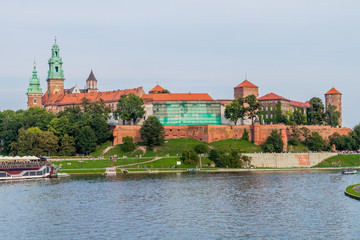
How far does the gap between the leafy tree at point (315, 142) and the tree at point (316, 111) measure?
1433 centimetres

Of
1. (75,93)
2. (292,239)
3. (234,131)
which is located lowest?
(292,239)

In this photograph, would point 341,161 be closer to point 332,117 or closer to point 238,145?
point 238,145

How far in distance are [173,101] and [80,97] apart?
3475 centimetres

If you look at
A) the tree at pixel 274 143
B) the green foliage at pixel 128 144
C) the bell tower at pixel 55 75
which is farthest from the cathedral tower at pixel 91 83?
the tree at pixel 274 143

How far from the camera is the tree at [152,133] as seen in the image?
326 feet

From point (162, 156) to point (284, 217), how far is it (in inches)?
2104

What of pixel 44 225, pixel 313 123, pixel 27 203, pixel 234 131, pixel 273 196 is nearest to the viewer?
pixel 44 225

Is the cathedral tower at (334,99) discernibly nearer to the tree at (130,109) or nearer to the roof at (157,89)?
the roof at (157,89)

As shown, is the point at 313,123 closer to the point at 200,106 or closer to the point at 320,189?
the point at 200,106

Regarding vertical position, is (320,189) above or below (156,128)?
below

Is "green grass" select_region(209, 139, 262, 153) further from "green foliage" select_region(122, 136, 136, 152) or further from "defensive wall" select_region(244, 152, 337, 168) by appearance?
"green foliage" select_region(122, 136, 136, 152)

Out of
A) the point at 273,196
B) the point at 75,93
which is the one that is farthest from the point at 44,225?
the point at 75,93

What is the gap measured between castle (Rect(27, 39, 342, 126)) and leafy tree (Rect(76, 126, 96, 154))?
14663 mm

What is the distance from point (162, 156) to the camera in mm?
96750
